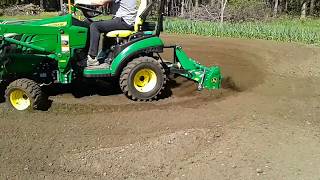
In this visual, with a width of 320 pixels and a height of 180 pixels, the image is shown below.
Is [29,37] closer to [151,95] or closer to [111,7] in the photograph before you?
[111,7]

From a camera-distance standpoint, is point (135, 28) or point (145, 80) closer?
point (135, 28)

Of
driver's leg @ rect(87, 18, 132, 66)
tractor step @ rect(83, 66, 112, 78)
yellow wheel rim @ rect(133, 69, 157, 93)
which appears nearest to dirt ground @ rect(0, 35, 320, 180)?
yellow wheel rim @ rect(133, 69, 157, 93)

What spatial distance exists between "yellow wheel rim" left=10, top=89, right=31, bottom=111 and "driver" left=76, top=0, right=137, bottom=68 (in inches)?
40.5

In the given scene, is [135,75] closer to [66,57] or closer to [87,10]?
[66,57]

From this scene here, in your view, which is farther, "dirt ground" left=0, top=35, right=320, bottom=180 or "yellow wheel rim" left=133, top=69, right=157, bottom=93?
"yellow wheel rim" left=133, top=69, right=157, bottom=93

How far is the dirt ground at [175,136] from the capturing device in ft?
14.2

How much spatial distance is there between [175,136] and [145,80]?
2.02 m

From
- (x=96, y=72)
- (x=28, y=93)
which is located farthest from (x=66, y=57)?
(x=28, y=93)

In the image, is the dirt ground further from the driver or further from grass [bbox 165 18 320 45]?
grass [bbox 165 18 320 45]

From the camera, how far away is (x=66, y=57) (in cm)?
637

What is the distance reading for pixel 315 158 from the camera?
4715mm

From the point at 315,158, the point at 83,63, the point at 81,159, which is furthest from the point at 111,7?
the point at 315,158

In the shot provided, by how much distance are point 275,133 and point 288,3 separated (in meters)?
33.6

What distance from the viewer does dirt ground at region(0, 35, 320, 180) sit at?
4.33 meters
